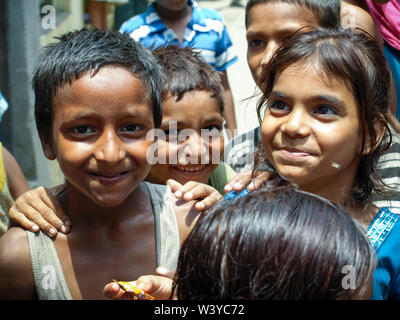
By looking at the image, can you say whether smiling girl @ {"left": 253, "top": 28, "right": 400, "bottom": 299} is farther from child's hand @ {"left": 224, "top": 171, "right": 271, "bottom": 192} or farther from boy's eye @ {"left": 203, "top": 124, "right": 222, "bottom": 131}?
boy's eye @ {"left": 203, "top": 124, "right": 222, "bottom": 131}

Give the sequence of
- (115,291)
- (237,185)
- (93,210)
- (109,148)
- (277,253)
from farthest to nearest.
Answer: (237,185)
(93,210)
(109,148)
(115,291)
(277,253)

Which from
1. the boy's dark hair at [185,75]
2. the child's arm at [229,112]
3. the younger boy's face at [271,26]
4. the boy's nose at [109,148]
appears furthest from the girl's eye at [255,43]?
the boy's nose at [109,148]

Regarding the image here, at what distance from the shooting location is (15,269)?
1.67 metres

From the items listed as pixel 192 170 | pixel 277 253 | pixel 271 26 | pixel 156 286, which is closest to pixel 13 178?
pixel 192 170

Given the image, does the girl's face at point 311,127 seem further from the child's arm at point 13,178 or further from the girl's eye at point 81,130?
the child's arm at point 13,178

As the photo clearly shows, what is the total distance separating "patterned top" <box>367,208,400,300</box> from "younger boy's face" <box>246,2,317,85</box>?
0.94m

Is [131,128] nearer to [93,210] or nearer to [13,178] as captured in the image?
[93,210]

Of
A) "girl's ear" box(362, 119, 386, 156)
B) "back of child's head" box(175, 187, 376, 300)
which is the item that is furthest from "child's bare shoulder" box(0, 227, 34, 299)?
"girl's ear" box(362, 119, 386, 156)

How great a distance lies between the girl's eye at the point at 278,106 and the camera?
1.86 metres

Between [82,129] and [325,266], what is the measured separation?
3.01 ft

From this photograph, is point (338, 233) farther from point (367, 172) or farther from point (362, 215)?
point (367, 172)

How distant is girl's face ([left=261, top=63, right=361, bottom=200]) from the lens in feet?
5.80

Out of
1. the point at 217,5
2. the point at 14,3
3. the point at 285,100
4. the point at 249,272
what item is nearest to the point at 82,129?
the point at 285,100

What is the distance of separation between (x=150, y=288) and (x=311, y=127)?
0.79m
